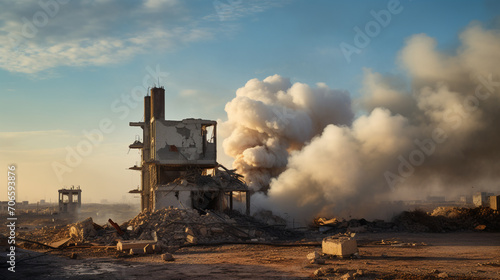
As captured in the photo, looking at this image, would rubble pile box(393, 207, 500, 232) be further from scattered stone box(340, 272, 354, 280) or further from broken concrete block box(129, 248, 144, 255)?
scattered stone box(340, 272, 354, 280)

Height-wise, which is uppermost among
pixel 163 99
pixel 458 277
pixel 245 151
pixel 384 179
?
pixel 163 99

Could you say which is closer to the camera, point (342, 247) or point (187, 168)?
point (342, 247)

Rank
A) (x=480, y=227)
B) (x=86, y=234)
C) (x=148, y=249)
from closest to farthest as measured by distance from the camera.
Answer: (x=148, y=249) < (x=86, y=234) < (x=480, y=227)

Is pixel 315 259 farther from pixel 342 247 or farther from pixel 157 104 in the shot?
pixel 157 104

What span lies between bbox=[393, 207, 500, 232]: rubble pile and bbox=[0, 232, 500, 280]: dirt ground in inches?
469

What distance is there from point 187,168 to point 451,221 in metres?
21.2

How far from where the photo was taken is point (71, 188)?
2687 inches

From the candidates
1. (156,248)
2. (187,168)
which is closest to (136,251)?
(156,248)

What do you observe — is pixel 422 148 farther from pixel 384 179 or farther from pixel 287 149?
pixel 287 149

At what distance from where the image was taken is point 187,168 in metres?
41.6

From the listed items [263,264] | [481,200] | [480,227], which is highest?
[481,200]

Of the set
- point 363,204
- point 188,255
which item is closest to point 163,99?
point 363,204

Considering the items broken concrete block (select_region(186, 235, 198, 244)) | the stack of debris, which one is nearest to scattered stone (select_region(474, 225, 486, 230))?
the stack of debris

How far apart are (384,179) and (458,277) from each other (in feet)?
89.4
